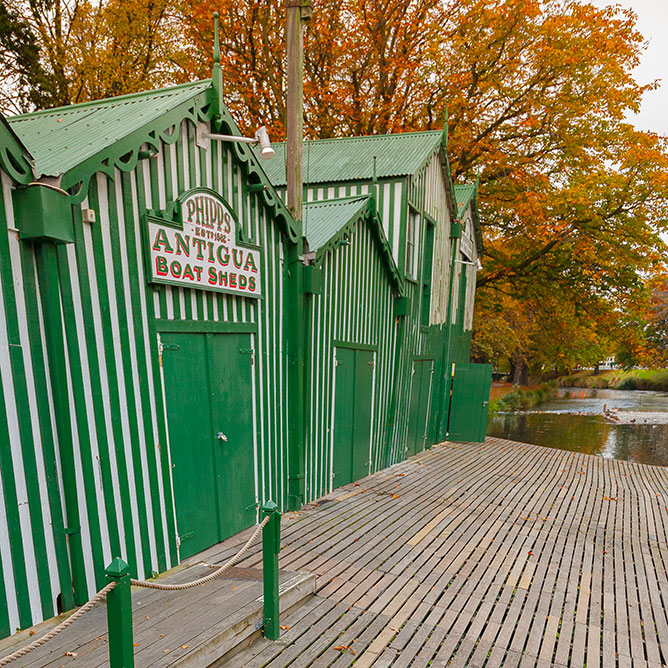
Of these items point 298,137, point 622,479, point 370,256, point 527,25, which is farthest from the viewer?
point 527,25

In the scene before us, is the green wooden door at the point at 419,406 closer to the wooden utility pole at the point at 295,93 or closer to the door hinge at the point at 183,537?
the wooden utility pole at the point at 295,93

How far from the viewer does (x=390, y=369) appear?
33.2ft

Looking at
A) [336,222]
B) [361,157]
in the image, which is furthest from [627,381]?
[336,222]

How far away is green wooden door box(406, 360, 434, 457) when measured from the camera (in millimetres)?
11516

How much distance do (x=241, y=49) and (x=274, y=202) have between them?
1359 centimetres

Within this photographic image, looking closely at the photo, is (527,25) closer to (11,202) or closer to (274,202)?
(274,202)

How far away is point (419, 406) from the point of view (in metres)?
12.1

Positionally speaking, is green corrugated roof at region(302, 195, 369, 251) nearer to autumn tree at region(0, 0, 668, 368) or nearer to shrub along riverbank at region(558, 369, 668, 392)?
autumn tree at region(0, 0, 668, 368)

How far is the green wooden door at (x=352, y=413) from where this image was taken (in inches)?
318

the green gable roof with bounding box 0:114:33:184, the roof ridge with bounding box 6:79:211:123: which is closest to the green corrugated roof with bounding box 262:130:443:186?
the roof ridge with bounding box 6:79:211:123

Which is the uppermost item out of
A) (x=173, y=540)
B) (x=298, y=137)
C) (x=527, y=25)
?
(x=527, y=25)

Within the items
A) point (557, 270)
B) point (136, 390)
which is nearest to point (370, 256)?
point (136, 390)

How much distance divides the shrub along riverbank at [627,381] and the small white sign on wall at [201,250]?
48.6m

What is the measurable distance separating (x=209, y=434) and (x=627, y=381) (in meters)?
55.5
